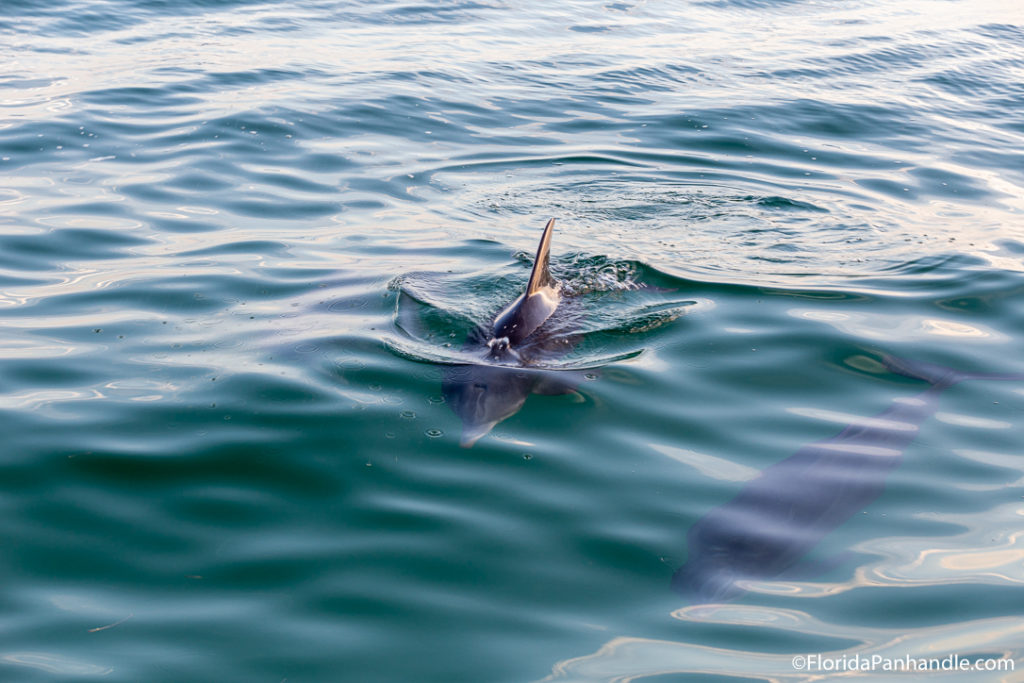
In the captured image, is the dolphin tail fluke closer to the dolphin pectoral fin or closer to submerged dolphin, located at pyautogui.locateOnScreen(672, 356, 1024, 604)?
submerged dolphin, located at pyautogui.locateOnScreen(672, 356, 1024, 604)

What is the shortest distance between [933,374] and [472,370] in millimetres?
2992

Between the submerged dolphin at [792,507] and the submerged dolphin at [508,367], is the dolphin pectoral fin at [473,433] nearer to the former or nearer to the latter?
the submerged dolphin at [508,367]

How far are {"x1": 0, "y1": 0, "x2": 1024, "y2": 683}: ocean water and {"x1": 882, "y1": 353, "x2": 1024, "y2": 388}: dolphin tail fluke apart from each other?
0.07 m

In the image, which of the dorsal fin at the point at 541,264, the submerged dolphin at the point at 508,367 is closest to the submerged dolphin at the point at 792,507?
the submerged dolphin at the point at 508,367

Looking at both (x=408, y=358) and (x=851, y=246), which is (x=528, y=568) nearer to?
(x=408, y=358)

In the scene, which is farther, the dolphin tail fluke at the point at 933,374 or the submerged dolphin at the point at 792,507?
the dolphin tail fluke at the point at 933,374

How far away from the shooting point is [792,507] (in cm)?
416

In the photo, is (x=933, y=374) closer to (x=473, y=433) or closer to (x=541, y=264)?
(x=541, y=264)

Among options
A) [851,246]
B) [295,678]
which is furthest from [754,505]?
[851,246]

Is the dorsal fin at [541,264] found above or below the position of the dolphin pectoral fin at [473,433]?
above

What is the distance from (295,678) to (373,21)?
1710cm

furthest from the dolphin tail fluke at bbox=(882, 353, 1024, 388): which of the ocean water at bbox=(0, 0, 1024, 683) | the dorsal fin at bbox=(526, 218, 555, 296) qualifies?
the dorsal fin at bbox=(526, 218, 555, 296)

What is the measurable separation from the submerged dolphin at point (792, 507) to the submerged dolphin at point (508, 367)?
4.54 ft

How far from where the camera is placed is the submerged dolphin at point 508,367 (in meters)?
4.97
